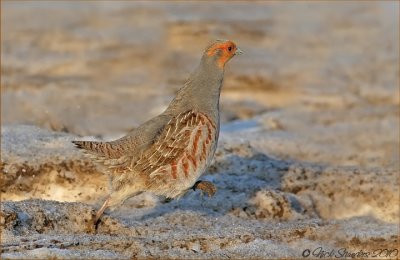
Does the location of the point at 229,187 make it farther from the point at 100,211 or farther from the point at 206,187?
the point at 100,211

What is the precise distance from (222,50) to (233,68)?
740cm

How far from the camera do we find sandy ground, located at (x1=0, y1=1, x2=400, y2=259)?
627 cm

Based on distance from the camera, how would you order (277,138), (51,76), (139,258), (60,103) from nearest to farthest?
1. (139,258)
2. (277,138)
3. (60,103)
4. (51,76)

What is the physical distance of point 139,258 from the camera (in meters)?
5.62

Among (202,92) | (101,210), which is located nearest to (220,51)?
(202,92)

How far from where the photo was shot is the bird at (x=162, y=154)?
6242 mm

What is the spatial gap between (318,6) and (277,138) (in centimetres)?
944

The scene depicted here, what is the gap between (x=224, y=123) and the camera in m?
11.2

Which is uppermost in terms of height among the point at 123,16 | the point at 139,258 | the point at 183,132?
the point at 123,16

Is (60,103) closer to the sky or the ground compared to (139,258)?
closer to the sky

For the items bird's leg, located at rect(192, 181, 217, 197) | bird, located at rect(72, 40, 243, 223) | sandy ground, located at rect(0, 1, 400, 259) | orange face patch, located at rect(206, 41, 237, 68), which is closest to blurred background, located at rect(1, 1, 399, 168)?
sandy ground, located at rect(0, 1, 400, 259)

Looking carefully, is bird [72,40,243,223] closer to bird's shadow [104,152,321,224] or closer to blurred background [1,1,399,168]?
bird's shadow [104,152,321,224]

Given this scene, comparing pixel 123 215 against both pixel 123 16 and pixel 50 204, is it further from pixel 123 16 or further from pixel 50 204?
pixel 123 16

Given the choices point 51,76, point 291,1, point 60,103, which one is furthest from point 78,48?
point 291,1
